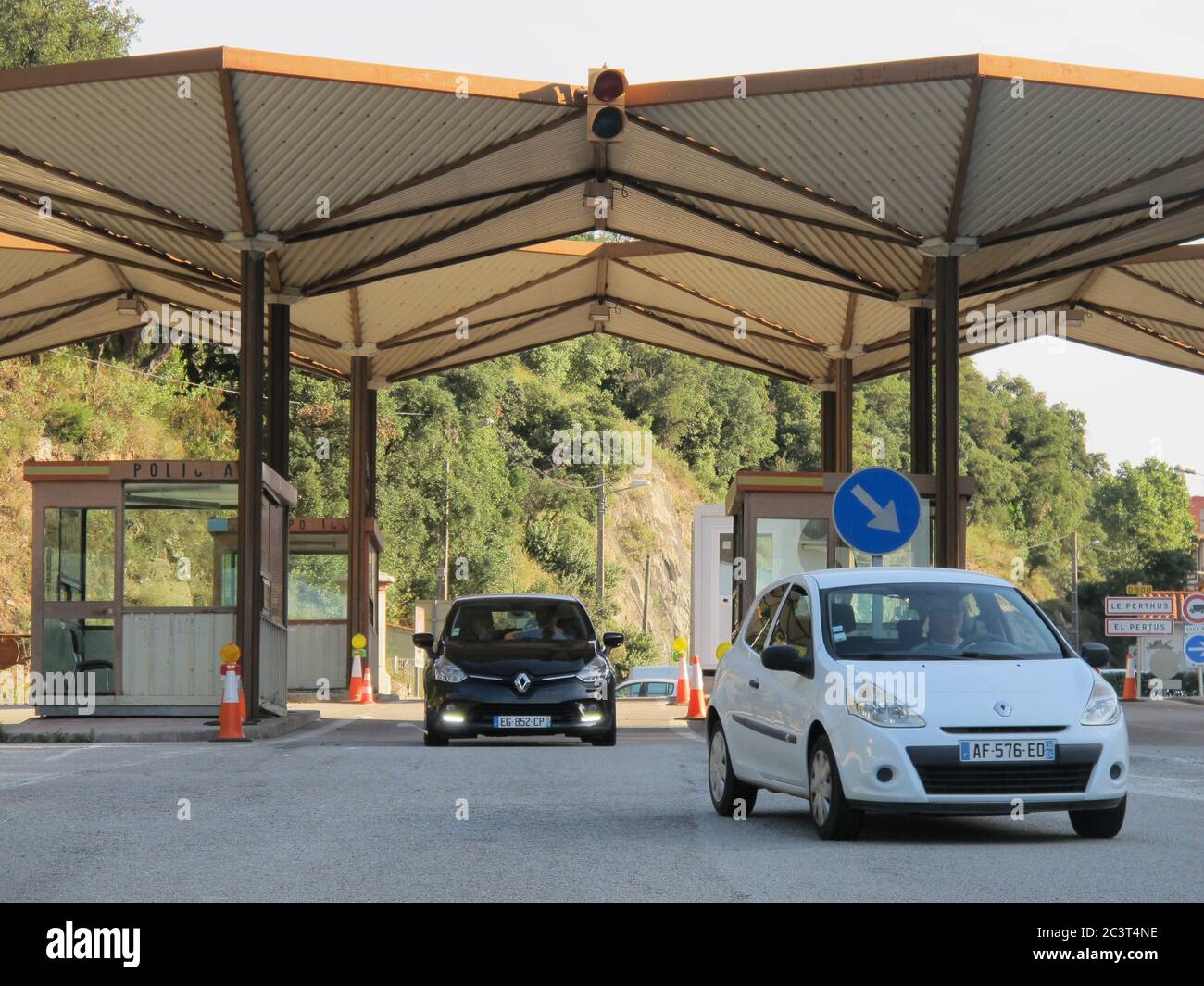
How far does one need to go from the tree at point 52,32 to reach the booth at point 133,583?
32.3m

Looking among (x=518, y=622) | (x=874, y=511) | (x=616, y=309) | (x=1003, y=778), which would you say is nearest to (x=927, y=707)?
(x=1003, y=778)

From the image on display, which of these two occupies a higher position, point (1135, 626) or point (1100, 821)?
point (1135, 626)

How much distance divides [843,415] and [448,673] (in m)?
22.8

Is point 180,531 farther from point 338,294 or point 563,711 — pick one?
point 338,294

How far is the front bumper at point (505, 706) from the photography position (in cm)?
1838

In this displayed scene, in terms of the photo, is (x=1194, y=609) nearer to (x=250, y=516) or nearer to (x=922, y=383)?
(x=922, y=383)

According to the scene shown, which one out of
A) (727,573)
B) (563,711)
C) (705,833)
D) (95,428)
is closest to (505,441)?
(95,428)

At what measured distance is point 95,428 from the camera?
4825 centimetres

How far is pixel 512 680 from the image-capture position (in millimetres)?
18422

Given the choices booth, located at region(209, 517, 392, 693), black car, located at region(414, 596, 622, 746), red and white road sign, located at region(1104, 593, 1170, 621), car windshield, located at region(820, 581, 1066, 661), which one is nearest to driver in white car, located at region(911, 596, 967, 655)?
car windshield, located at region(820, 581, 1066, 661)

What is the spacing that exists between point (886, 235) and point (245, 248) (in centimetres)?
844

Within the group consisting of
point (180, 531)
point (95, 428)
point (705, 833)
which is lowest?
point (705, 833)
